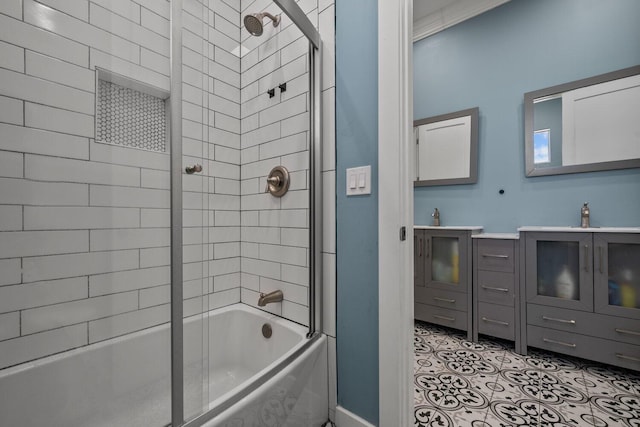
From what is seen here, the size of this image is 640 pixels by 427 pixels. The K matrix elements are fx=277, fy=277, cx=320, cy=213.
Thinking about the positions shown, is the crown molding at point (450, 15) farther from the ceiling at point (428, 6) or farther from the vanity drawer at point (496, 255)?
the vanity drawer at point (496, 255)

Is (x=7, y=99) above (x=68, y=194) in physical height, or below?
above

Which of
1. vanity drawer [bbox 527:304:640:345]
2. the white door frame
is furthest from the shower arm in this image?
vanity drawer [bbox 527:304:640:345]

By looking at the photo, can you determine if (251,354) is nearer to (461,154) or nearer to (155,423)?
(155,423)

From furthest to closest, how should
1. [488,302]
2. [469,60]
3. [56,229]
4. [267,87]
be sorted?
[469,60] → [488,302] → [267,87] → [56,229]

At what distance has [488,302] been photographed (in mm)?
2096

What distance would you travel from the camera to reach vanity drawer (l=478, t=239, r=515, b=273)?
2.02 meters

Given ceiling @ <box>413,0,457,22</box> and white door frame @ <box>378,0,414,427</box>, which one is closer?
white door frame @ <box>378,0,414,427</box>

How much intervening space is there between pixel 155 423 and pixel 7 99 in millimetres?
1051

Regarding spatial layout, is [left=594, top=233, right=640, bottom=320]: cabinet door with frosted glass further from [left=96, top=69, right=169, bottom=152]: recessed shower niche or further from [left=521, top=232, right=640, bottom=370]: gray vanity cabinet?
[left=96, top=69, right=169, bottom=152]: recessed shower niche

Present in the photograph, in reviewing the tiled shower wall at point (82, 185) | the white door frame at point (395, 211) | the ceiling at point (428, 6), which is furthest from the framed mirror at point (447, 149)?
the tiled shower wall at point (82, 185)

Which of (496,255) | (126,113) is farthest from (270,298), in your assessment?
(496,255)

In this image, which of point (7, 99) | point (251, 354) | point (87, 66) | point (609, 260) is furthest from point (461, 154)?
point (7, 99)

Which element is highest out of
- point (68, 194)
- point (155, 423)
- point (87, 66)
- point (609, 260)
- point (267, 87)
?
point (267, 87)

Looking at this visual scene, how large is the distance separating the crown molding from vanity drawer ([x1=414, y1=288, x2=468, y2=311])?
245cm
